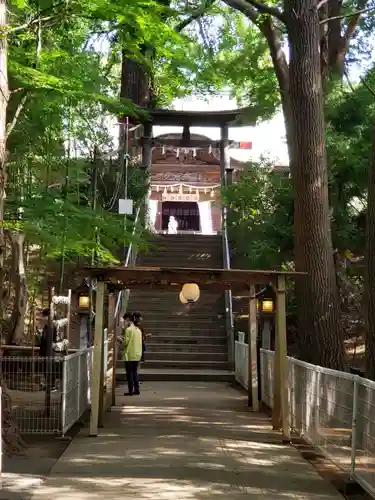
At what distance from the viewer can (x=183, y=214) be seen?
38.4 meters

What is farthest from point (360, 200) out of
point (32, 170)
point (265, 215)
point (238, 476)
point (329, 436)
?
point (238, 476)

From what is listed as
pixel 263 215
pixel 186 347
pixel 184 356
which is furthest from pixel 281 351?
pixel 186 347

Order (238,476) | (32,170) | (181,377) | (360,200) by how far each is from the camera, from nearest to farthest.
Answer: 1. (238,476)
2. (32,170)
3. (360,200)
4. (181,377)

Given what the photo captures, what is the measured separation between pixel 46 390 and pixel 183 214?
94.0 feet

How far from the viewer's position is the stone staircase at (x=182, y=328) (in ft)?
60.6

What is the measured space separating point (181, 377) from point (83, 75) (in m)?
8.81

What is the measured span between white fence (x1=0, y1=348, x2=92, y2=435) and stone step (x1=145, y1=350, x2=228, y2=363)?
285 inches

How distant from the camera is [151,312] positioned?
20859mm

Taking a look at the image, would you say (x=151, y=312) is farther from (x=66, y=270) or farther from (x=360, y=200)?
(x=360, y=200)

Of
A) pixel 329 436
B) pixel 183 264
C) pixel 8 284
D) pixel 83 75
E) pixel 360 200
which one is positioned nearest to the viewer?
pixel 329 436

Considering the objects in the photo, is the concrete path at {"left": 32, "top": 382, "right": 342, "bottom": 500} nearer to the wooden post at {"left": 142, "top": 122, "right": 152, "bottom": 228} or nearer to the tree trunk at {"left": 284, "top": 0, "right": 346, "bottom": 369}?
the tree trunk at {"left": 284, "top": 0, "right": 346, "bottom": 369}

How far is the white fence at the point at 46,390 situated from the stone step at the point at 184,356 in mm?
7240

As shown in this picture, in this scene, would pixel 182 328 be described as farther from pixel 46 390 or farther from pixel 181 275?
pixel 46 390

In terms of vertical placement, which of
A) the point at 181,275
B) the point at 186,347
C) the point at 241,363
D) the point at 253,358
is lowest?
→ the point at 241,363
